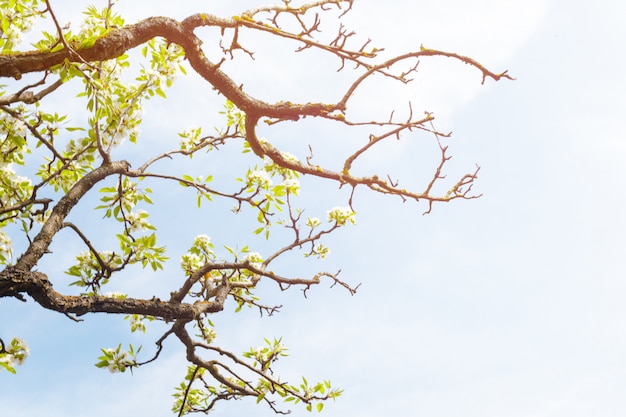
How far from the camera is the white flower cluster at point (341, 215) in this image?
677cm

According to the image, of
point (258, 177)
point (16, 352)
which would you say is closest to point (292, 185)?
point (258, 177)

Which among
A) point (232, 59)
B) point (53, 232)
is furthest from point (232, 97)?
point (53, 232)

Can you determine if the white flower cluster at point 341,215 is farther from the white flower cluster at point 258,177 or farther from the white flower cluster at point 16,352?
the white flower cluster at point 16,352

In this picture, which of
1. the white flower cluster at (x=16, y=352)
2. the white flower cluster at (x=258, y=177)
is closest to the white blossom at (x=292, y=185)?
the white flower cluster at (x=258, y=177)

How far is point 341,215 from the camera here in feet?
22.2

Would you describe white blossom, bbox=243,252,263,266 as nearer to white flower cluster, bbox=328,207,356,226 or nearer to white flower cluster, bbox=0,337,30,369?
white flower cluster, bbox=328,207,356,226

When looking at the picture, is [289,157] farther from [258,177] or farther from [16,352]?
[16,352]

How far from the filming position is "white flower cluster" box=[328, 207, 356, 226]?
6766 millimetres

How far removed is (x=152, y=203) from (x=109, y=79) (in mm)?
1589

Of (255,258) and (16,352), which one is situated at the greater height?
(255,258)

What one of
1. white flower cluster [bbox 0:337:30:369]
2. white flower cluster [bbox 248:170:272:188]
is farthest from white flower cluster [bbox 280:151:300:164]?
white flower cluster [bbox 0:337:30:369]

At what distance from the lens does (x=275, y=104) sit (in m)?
5.55

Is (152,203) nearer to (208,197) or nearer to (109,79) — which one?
(208,197)

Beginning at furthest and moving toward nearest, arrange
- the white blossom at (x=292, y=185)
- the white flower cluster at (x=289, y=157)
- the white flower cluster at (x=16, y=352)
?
the white blossom at (x=292, y=185)
the white flower cluster at (x=289, y=157)
the white flower cluster at (x=16, y=352)
